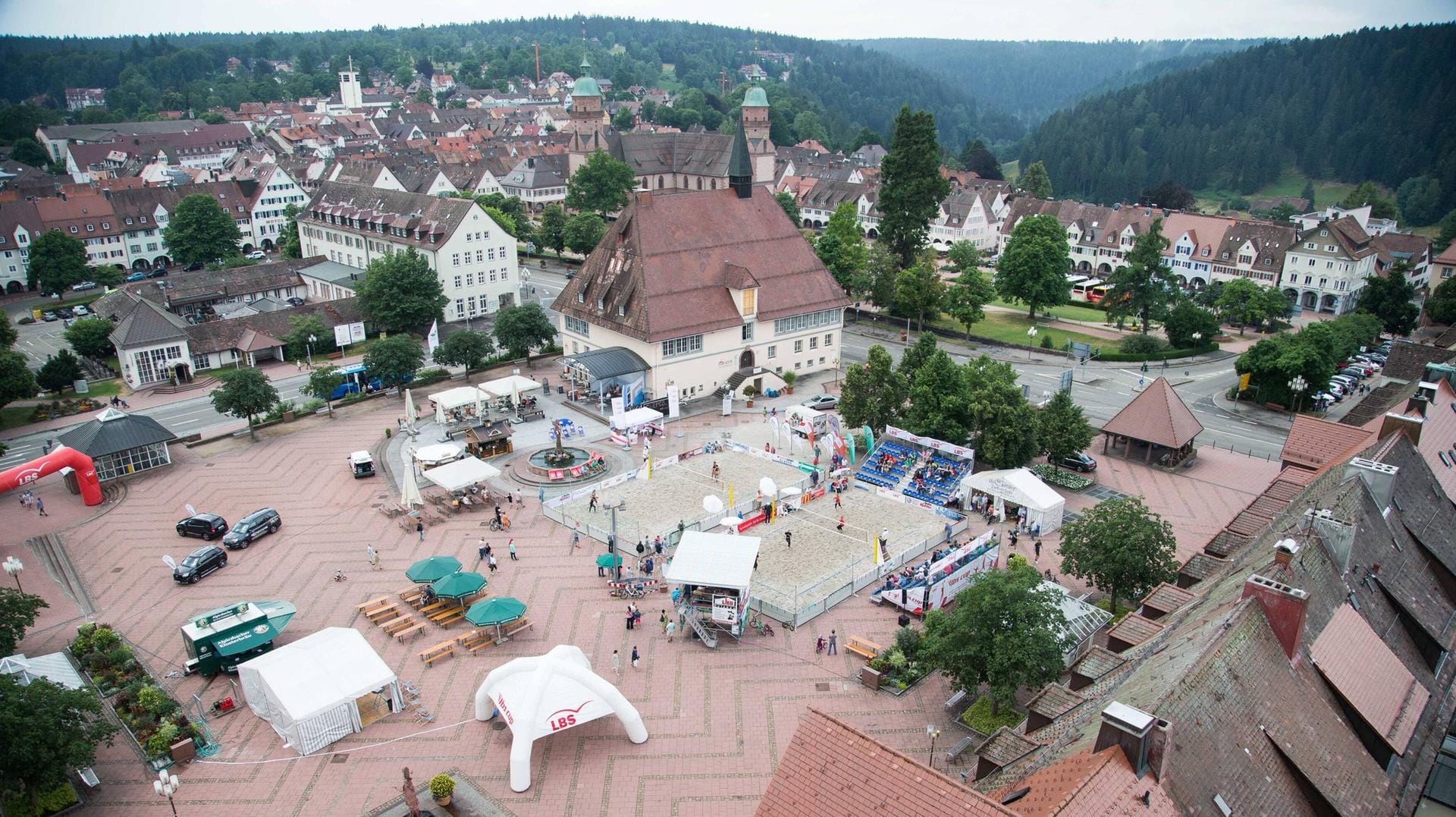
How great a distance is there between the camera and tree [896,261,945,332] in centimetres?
6819

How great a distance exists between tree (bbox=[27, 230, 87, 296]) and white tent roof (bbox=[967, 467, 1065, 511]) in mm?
82420

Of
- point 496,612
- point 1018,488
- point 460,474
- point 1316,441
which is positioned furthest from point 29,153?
point 1316,441

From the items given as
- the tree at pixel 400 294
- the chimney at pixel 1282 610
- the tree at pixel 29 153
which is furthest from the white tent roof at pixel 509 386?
the tree at pixel 29 153

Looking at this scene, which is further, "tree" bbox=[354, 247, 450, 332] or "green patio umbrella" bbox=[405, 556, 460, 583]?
"tree" bbox=[354, 247, 450, 332]

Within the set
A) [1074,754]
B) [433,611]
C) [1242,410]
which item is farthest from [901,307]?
[1074,754]

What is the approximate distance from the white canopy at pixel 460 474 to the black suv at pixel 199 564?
860cm

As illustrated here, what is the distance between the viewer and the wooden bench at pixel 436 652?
29438mm

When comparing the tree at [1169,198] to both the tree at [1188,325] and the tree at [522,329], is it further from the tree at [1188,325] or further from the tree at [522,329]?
the tree at [522,329]

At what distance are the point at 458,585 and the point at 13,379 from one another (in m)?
37.3

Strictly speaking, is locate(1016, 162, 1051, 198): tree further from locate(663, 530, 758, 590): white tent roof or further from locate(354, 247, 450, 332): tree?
locate(663, 530, 758, 590): white tent roof

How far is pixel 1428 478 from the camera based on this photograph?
29109 millimetres

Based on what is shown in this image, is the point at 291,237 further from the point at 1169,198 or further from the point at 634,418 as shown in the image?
the point at 1169,198

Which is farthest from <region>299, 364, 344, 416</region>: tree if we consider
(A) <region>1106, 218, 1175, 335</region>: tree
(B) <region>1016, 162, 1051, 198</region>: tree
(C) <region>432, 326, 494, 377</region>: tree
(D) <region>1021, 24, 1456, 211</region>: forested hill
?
(D) <region>1021, 24, 1456, 211</region>: forested hill

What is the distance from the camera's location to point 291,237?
90.5 meters
